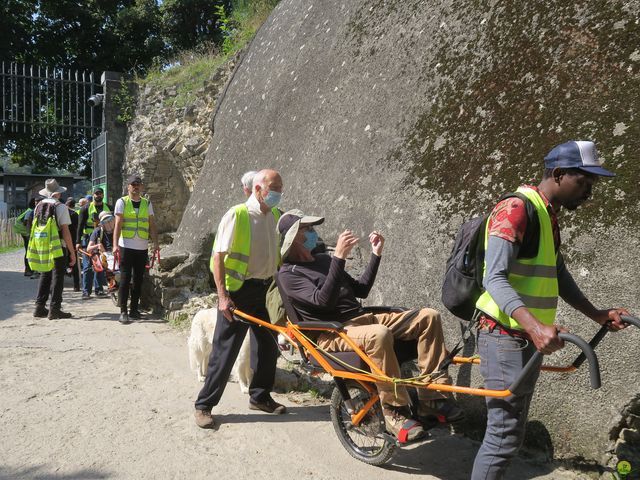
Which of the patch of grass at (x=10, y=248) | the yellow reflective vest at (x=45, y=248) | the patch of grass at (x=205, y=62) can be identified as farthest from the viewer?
the patch of grass at (x=10, y=248)

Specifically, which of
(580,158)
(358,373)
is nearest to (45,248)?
(358,373)

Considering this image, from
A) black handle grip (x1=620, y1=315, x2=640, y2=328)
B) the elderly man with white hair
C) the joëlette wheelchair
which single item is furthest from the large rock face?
the elderly man with white hair

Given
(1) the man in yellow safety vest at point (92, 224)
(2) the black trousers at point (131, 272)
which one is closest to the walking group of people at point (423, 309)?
(2) the black trousers at point (131, 272)

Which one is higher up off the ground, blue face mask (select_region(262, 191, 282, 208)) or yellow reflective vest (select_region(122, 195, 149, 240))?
blue face mask (select_region(262, 191, 282, 208))

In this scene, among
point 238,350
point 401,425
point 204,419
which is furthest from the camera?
point 238,350

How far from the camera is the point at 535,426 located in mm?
3529

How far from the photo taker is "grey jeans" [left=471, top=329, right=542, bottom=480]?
2520mm

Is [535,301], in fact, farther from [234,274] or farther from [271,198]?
[234,274]

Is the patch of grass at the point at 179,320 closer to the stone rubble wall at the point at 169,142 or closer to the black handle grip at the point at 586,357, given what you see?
the stone rubble wall at the point at 169,142

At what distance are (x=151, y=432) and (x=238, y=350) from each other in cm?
83

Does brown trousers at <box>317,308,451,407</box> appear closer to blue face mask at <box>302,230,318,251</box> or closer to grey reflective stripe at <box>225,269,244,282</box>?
blue face mask at <box>302,230,318,251</box>

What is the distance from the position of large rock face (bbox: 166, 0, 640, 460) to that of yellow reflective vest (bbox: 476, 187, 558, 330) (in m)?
0.97

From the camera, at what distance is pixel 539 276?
2529mm

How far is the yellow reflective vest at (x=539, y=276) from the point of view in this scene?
2498mm
